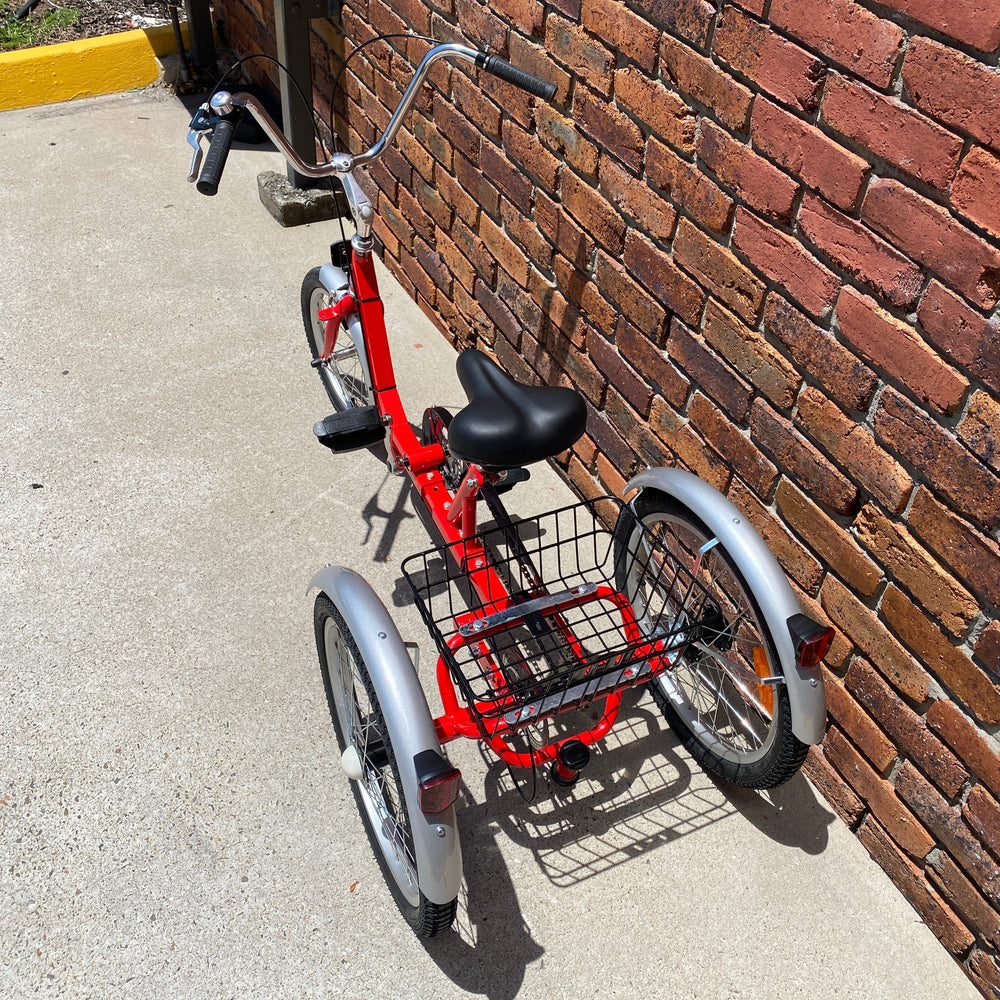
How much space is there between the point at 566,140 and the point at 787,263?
2.89 ft

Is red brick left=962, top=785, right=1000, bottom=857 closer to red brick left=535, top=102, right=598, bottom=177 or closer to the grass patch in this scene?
red brick left=535, top=102, right=598, bottom=177

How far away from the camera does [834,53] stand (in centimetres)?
179

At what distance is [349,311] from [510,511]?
2.53 feet

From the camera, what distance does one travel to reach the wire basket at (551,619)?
199cm

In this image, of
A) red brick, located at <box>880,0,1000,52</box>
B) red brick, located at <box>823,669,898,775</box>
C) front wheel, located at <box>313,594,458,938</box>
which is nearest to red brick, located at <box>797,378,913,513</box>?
red brick, located at <box>823,669,898,775</box>

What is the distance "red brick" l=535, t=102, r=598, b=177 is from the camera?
2568 mm

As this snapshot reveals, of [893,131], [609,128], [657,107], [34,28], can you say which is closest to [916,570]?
[893,131]

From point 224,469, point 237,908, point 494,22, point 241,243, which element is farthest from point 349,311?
point 237,908

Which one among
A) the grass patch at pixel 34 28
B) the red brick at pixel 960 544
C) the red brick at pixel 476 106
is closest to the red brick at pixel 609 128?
the red brick at pixel 476 106

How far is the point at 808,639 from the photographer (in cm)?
193

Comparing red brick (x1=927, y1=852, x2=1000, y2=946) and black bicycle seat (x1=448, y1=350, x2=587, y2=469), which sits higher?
black bicycle seat (x1=448, y1=350, x2=587, y2=469)

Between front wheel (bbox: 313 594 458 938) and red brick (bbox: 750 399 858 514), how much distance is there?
100 centimetres

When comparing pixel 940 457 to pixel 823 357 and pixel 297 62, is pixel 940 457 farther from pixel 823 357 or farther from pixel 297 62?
pixel 297 62

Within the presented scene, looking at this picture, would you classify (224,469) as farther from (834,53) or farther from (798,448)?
(834,53)
